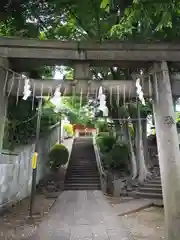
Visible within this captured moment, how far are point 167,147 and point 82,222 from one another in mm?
4259

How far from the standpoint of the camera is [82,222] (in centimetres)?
671

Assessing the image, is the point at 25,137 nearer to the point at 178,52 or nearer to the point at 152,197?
the point at 152,197

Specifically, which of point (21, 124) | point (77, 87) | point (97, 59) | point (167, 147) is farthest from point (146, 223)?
point (21, 124)

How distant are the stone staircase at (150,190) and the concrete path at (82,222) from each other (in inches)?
88.3

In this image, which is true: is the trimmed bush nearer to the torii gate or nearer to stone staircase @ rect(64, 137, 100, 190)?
stone staircase @ rect(64, 137, 100, 190)

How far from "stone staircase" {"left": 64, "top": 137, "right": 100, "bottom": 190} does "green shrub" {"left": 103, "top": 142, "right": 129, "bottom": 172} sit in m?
1.22

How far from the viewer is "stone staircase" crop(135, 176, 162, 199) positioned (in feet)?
35.4

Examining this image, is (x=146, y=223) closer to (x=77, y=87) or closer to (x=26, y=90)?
(x=77, y=87)

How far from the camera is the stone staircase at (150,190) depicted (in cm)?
1078

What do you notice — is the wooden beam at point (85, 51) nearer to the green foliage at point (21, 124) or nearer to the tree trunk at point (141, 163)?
the green foliage at point (21, 124)

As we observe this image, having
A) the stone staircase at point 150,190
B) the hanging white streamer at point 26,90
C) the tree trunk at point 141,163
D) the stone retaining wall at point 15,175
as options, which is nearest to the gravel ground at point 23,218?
the stone retaining wall at point 15,175

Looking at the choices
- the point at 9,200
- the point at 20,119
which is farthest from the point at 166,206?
the point at 9,200

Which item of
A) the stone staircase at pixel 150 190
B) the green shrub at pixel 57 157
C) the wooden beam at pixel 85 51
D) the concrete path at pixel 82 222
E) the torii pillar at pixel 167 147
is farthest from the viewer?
the green shrub at pixel 57 157

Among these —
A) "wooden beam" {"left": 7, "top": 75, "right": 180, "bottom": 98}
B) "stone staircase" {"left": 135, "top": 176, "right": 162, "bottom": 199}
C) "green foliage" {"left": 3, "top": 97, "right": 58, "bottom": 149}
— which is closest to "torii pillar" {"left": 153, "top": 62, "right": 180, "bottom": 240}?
"wooden beam" {"left": 7, "top": 75, "right": 180, "bottom": 98}
